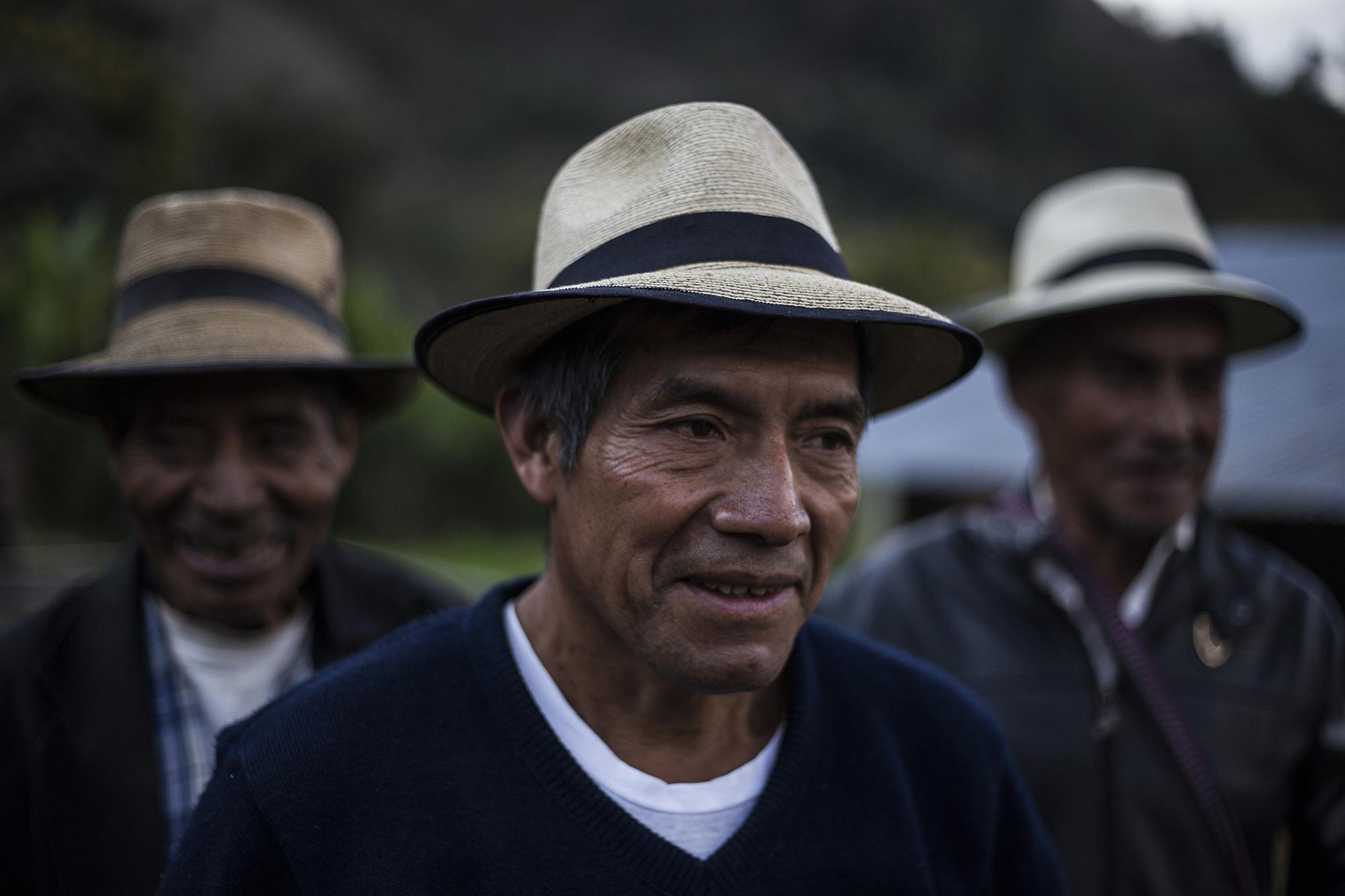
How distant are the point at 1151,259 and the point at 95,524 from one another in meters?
15.4

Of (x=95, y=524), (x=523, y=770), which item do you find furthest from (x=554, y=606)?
(x=95, y=524)

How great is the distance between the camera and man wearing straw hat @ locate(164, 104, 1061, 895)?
1556 millimetres

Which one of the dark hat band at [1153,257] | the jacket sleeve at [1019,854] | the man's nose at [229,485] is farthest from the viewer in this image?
the dark hat band at [1153,257]

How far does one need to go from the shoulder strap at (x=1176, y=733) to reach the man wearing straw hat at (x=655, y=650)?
34.2 inches

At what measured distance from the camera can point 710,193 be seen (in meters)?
1.70

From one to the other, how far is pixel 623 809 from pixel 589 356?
723 millimetres

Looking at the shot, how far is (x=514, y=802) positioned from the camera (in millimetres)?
1587

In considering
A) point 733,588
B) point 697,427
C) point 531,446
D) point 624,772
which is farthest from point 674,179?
point 624,772

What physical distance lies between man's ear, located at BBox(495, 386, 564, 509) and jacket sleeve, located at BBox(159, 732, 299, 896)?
2.13 ft

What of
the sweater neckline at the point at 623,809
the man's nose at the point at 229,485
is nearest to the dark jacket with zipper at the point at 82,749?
the man's nose at the point at 229,485

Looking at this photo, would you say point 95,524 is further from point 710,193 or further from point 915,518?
point 710,193

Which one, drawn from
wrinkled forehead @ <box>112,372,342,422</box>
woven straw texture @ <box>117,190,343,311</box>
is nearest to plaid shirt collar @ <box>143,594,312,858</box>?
wrinkled forehead @ <box>112,372,342,422</box>

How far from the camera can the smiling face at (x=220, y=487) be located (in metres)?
2.45

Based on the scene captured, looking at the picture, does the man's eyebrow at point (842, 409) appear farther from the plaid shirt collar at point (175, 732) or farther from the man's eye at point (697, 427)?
the plaid shirt collar at point (175, 732)
